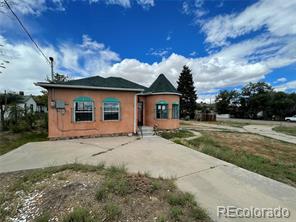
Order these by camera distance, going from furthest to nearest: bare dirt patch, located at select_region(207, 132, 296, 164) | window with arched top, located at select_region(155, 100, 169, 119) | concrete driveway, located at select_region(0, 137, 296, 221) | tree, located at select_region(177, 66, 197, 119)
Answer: tree, located at select_region(177, 66, 197, 119)
window with arched top, located at select_region(155, 100, 169, 119)
bare dirt patch, located at select_region(207, 132, 296, 164)
concrete driveway, located at select_region(0, 137, 296, 221)

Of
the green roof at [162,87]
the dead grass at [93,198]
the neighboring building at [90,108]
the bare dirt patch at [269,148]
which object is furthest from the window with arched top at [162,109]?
the dead grass at [93,198]

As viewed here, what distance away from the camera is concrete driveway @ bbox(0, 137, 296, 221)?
3.26 m

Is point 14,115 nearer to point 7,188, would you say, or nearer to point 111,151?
point 111,151

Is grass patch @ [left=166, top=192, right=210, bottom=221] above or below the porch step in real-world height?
below

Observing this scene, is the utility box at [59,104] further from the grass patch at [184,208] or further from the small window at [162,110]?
the grass patch at [184,208]

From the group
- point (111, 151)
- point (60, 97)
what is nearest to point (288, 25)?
point (111, 151)

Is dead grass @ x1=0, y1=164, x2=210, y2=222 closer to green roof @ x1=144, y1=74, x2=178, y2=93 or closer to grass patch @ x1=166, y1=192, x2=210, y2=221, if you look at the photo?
grass patch @ x1=166, y1=192, x2=210, y2=221

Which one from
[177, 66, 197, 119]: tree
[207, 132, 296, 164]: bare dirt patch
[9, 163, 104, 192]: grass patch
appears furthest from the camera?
[177, 66, 197, 119]: tree

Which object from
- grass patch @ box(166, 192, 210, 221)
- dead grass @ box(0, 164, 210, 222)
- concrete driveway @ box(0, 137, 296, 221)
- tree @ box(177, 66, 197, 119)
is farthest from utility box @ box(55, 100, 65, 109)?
tree @ box(177, 66, 197, 119)

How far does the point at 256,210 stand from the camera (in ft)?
9.57

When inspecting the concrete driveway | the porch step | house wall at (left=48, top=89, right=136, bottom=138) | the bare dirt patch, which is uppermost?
house wall at (left=48, top=89, right=136, bottom=138)

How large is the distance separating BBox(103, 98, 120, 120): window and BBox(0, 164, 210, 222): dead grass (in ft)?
21.4

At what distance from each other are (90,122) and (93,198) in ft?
24.9

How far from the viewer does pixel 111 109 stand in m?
10.7
